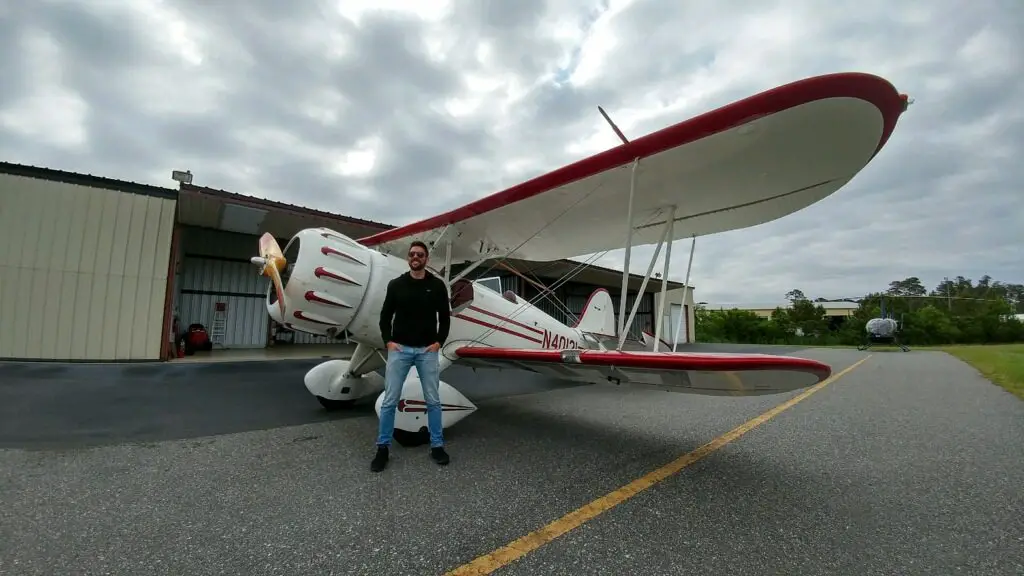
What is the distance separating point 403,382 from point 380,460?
526mm

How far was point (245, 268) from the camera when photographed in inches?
522

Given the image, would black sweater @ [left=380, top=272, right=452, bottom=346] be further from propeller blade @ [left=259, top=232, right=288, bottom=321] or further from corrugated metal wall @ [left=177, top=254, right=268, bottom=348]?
corrugated metal wall @ [left=177, top=254, right=268, bottom=348]

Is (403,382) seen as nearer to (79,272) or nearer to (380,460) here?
(380,460)

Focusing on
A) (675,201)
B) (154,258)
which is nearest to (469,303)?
(675,201)

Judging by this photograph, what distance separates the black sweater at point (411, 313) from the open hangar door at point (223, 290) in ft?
33.3

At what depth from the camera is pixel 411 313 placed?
9.59 ft

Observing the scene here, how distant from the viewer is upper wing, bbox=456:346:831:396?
2182 mm

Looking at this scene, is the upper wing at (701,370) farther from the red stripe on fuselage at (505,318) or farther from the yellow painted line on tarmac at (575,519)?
the red stripe on fuselage at (505,318)

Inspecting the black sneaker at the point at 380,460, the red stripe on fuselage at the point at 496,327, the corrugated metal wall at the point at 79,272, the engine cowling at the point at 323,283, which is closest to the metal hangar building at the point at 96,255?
the corrugated metal wall at the point at 79,272

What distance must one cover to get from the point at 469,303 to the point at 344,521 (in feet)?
9.00

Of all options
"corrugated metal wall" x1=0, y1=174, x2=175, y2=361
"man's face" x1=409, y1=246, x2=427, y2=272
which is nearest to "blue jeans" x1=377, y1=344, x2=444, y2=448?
"man's face" x1=409, y1=246, x2=427, y2=272

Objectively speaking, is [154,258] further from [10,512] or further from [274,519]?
[274,519]

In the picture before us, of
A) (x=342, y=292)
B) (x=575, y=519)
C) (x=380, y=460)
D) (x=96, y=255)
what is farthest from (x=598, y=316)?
(x=96, y=255)

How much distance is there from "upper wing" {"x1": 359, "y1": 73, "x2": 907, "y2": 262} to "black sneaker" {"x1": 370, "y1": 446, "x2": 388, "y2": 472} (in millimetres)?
2270
